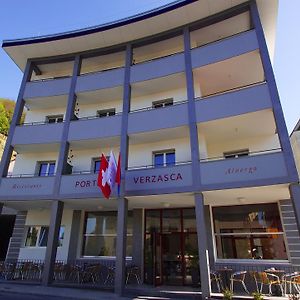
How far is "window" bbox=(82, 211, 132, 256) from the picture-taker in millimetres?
13640

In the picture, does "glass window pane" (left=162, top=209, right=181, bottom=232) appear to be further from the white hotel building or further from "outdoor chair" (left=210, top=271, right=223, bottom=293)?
"outdoor chair" (left=210, top=271, right=223, bottom=293)

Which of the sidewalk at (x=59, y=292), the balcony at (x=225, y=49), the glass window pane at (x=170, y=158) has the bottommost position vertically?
the sidewalk at (x=59, y=292)

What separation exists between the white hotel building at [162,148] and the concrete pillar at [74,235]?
0.05 meters

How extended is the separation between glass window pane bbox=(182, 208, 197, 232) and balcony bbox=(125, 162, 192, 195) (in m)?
2.67

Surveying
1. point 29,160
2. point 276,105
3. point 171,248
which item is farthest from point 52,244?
point 276,105

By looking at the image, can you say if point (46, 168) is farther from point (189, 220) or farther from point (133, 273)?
point (189, 220)

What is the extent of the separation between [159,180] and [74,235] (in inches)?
234

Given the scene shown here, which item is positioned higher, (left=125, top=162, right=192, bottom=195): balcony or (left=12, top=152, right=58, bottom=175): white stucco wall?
(left=12, top=152, right=58, bottom=175): white stucco wall

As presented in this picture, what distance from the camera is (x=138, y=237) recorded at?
42.7 feet

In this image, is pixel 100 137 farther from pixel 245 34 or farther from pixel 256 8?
pixel 256 8

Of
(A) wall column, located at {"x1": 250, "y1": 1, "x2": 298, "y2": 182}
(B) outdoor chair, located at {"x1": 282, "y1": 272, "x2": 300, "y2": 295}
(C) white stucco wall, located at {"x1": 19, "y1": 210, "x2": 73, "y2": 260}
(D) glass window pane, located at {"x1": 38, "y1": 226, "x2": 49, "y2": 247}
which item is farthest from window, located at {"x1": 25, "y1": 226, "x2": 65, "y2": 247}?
(A) wall column, located at {"x1": 250, "y1": 1, "x2": 298, "y2": 182}

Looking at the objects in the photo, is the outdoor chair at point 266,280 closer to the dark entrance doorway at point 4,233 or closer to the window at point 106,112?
the window at point 106,112

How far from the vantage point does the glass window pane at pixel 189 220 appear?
1263 cm

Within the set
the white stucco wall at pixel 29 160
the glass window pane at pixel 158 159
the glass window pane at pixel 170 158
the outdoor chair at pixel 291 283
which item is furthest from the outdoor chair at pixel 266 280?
the white stucco wall at pixel 29 160
